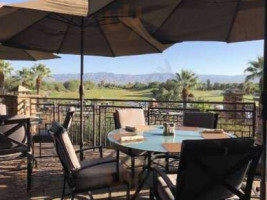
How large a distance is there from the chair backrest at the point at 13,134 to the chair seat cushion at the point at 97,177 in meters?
1.28

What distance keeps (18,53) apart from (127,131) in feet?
10.4

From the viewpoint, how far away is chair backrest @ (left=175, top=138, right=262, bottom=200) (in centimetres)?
206

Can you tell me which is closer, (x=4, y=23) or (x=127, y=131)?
(x=127, y=131)

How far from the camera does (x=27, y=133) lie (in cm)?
394

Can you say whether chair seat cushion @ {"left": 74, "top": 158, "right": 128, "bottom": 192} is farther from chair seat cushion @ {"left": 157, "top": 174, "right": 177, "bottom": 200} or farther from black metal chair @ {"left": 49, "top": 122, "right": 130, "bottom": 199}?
chair seat cushion @ {"left": 157, "top": 174, "right": 177, "bottom": 200}

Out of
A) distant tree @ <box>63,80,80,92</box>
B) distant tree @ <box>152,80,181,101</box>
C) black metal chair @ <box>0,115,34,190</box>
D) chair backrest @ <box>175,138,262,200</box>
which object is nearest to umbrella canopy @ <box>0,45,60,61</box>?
black metal chair @ <box>0,115,34,190</box>

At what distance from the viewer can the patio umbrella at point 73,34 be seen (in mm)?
4203

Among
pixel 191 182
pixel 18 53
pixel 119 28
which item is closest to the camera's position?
pixel 191 182

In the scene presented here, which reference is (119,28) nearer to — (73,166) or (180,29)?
(180,29)

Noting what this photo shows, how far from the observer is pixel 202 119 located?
15.2 feet

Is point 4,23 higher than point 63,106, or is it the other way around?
point 4,23

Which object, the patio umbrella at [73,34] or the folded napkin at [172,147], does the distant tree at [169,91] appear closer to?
the patio umbrella at [73,34]

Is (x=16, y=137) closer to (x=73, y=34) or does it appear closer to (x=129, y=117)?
(x=129, y=117)

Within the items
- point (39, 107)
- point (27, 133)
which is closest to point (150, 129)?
point (27, 133)
